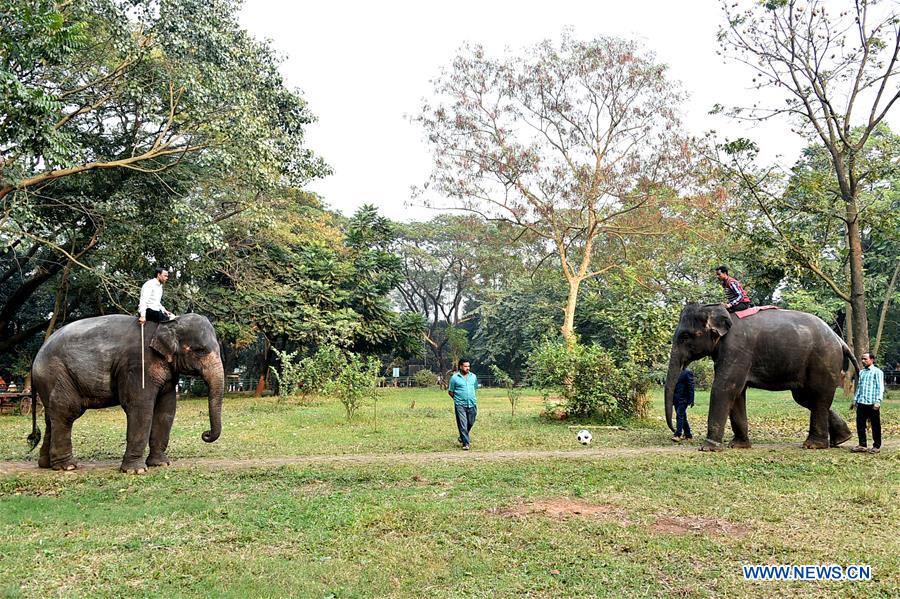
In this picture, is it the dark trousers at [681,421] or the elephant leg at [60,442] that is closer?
the elephant leg at [60,442]

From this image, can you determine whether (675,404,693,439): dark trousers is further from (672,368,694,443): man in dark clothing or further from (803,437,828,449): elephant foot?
(803,437,828,449): elephant foot

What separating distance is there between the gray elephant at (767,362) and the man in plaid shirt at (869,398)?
1.36 feet

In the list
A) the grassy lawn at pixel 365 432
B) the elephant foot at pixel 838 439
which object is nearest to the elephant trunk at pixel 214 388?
the grassy lawn at pixel 365 432

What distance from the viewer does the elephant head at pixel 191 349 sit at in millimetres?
10469

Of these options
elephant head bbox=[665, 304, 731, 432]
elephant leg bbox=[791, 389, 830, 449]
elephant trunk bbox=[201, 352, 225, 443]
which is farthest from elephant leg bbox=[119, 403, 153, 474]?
elephant leg bbox=[791, 389, 830, 449]

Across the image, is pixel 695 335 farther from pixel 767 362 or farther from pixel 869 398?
pixel 869 398

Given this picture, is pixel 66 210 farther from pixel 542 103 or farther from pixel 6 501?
pixel 542 103

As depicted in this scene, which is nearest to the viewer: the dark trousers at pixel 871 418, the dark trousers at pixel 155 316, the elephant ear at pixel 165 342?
the elephant ear at pixel 165 342

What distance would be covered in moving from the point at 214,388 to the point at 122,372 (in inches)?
53.6

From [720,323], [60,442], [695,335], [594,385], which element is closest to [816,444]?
[720,323]

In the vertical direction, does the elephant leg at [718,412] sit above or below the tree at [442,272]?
below

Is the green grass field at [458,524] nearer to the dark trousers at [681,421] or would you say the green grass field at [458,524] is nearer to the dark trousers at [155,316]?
the dark trousers at [681,421]

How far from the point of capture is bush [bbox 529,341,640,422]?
54.8 ft

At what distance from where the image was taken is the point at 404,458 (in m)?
11.5
